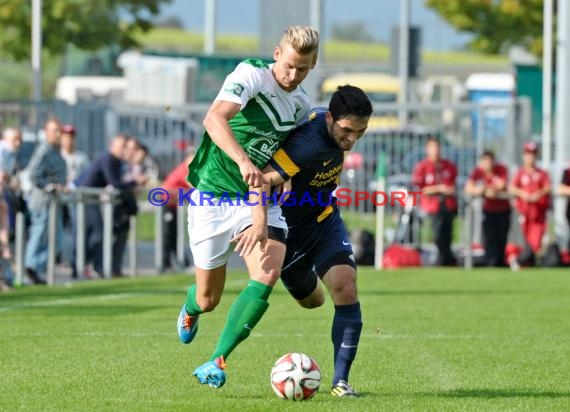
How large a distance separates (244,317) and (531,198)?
14.6 m

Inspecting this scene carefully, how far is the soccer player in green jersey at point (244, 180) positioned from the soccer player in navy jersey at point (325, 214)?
0.17 meters

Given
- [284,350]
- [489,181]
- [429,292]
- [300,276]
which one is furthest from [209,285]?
[489,181]

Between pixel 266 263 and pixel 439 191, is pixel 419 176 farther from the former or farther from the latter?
pixel 266 263

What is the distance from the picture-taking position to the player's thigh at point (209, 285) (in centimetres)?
831

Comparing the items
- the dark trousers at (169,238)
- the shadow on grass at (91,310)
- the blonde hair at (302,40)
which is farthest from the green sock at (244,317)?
the dark trousers at (169,238)

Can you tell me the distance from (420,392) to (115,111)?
1537 centimetres

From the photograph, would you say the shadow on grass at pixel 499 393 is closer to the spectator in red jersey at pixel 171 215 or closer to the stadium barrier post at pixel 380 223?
the spectator in red jersey at pixel 171 215

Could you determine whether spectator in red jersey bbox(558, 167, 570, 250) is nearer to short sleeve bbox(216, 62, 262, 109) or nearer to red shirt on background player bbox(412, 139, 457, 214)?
red shirt on background player bbox(412, 139, 457, 214)

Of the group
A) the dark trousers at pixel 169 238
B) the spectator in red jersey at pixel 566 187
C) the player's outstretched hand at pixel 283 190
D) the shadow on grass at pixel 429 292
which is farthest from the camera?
the spectator in red jersey at pixel 566 187

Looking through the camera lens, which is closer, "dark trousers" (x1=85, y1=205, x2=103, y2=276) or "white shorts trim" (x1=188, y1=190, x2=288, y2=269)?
"white shorts trim" (x1=188, y1=190, x2=288, y2=269)

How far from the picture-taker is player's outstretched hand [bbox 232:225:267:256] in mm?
7688

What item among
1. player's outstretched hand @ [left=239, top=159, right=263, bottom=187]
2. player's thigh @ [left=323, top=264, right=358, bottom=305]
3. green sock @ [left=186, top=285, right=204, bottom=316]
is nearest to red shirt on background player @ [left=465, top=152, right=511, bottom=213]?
green sock @ [left=186, top=285, right=204, bottom=316]

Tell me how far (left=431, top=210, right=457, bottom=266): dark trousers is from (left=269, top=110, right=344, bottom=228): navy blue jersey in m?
13.2

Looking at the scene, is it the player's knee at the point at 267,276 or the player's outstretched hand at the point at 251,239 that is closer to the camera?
the player's outstretched hand at the point at 251,239
